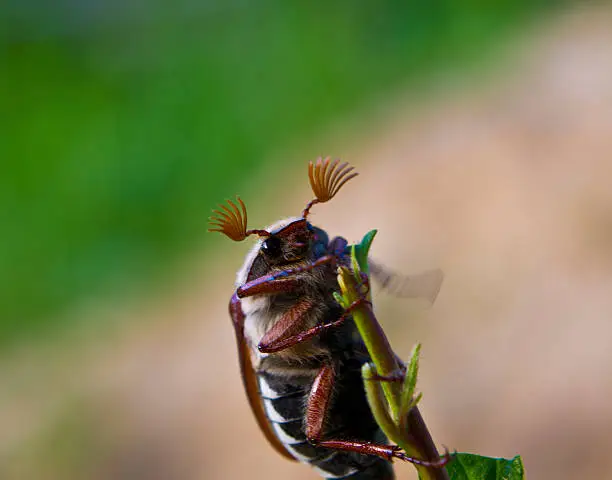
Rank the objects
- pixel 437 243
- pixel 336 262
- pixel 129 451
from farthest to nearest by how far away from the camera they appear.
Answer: pixel 129 451 → pixel 437 243 → pixel 336 262

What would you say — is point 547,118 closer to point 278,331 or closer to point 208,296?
point 208,296

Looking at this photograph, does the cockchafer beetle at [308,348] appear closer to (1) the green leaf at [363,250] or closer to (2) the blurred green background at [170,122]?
(1) the green leaf at [363,250]

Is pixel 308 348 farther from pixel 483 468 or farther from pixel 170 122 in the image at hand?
pixel 170 122

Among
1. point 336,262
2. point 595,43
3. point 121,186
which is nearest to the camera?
point 336,262

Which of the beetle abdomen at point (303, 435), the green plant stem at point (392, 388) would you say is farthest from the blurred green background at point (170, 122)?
the green plant stem at point (392, 388)

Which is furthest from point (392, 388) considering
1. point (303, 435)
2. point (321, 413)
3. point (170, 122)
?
point (170, 122)

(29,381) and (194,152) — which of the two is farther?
(194,152)

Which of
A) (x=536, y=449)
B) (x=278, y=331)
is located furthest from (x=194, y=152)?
(x=278, y=331)
